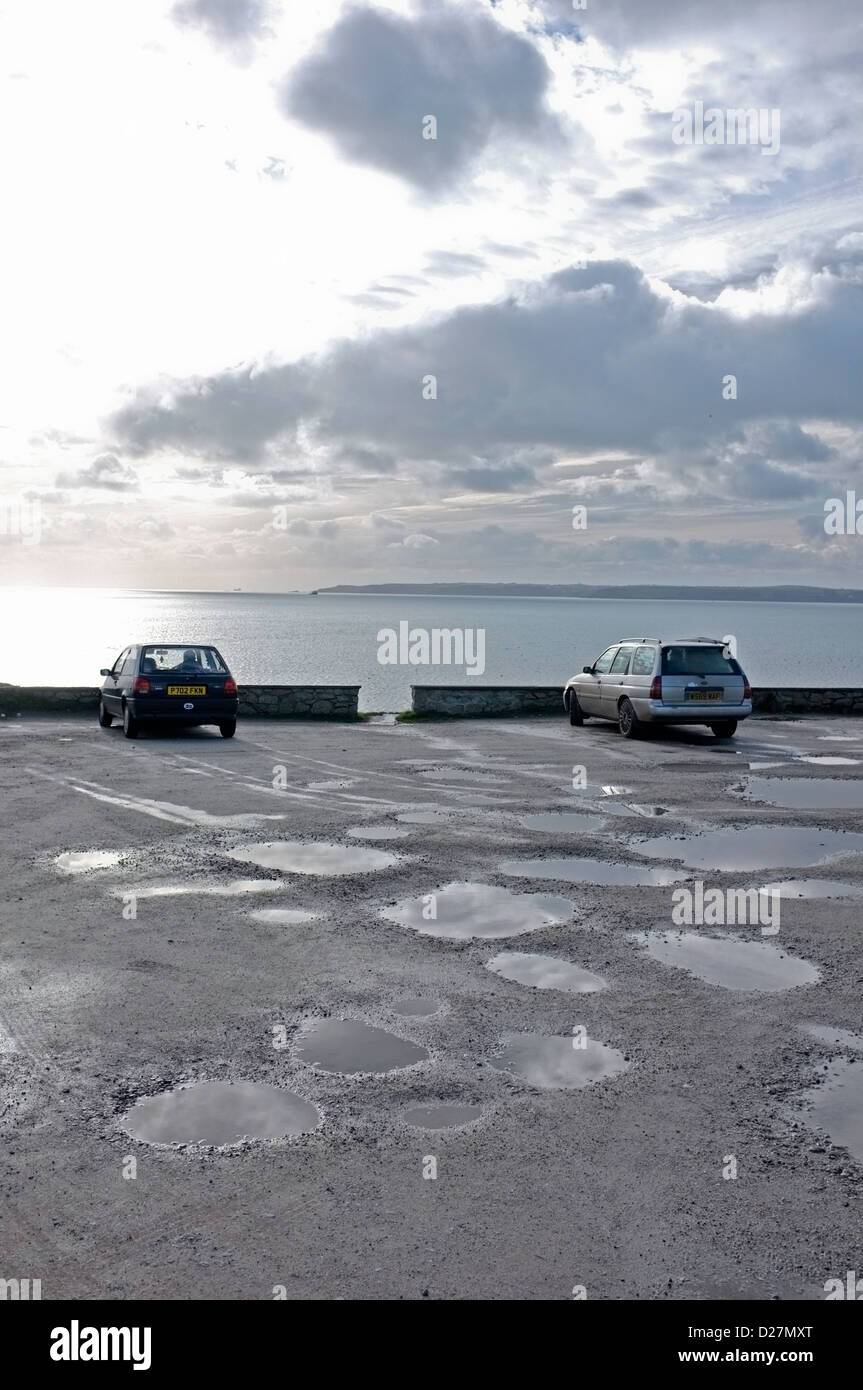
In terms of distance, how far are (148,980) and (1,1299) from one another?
2.91 m

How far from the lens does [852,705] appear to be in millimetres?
24766

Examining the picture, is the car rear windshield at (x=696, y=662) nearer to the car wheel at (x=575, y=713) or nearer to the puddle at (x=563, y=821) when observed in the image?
the car wheel at (x=575, y=713)

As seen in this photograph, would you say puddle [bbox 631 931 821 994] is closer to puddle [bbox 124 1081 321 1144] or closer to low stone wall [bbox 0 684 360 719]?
puddle [bbox 124 1081 321 1144]

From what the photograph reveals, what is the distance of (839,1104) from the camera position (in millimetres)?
4828

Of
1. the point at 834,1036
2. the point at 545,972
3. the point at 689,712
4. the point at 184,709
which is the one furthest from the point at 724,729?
the point at 834,1036

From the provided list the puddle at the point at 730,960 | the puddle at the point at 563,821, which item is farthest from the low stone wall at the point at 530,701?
the puddle at the point at 730,960

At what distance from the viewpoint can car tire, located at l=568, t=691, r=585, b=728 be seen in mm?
21969

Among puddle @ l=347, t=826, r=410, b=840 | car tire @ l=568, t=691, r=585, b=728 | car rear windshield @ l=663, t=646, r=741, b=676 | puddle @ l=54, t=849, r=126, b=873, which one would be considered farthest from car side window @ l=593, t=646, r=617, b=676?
puddle @ l=54, t=849, r=126, b=873

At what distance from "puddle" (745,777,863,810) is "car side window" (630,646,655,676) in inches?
189

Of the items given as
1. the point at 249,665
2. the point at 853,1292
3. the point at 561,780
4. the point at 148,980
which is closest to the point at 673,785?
the point at 561,780

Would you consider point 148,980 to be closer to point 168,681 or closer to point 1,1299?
point 1,1299

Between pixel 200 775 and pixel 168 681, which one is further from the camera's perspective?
pixel 168 681
